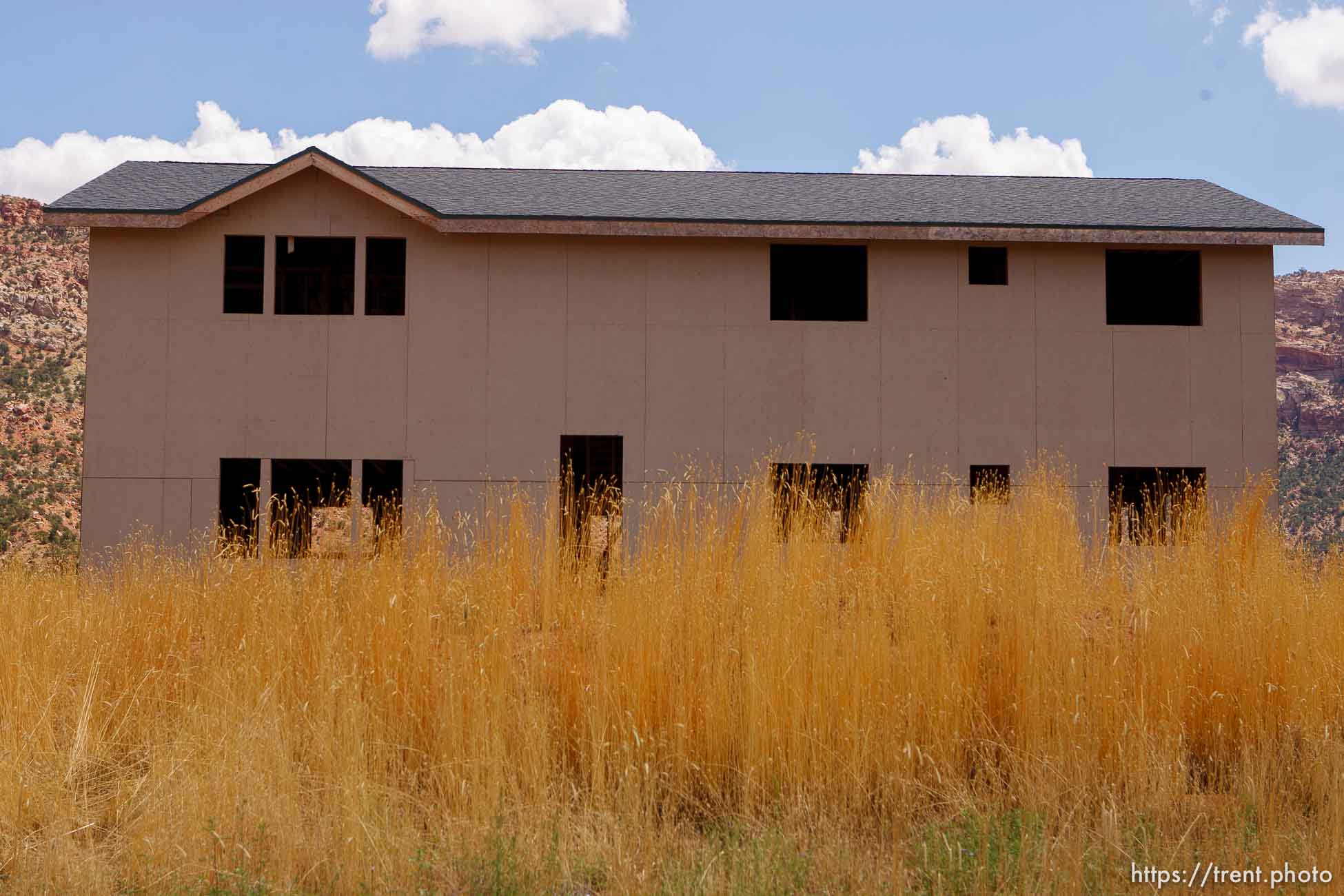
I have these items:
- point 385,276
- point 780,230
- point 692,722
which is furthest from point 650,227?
point 692,722

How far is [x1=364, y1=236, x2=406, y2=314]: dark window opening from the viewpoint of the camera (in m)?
13.0

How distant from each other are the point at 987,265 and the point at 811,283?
481cm

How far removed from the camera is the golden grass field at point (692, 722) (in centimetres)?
407

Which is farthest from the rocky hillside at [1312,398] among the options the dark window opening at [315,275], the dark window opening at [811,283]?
the dark window opening at [315,275]

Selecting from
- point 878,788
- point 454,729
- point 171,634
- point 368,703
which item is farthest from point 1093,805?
point 171,634

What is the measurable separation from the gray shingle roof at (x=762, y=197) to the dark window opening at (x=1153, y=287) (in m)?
0.74

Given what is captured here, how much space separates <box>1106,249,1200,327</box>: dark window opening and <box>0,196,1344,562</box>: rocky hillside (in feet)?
40.0

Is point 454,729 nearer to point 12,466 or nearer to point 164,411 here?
point 164,411

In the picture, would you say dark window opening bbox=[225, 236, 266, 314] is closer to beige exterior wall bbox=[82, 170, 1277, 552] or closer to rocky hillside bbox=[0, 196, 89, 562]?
beige exterior wall bbox=[82, 170, 1277, 552]

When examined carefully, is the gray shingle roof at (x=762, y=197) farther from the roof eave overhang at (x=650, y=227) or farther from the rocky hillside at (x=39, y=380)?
the rocky hillside at (x=39, y=380)

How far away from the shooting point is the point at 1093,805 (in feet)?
14.8

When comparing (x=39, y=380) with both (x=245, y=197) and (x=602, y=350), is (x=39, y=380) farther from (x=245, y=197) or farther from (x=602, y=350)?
(x=602, y=350)

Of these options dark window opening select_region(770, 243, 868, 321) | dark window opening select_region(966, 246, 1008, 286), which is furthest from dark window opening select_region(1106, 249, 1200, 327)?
dark window opening select_region(770, 243, 868, 321)

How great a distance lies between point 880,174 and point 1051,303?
13.7 feet
